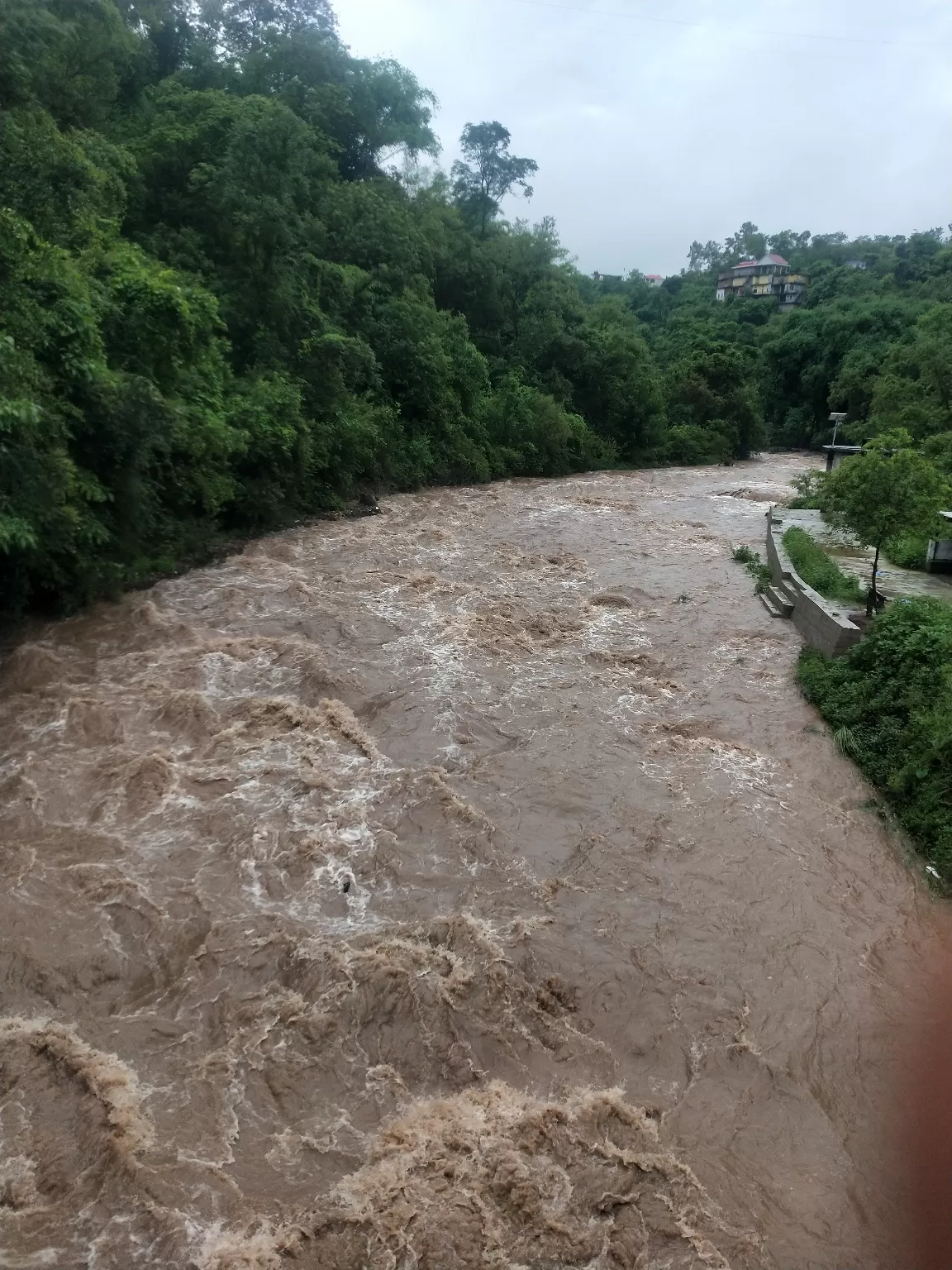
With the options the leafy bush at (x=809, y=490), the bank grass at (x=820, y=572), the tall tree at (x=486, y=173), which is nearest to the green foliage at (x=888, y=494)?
the leafy bush at (x=809, y=490)

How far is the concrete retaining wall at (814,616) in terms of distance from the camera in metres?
11.0

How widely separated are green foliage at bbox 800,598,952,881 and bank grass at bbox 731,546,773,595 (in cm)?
415

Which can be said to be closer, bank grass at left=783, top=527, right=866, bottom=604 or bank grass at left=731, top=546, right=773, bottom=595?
bank grass at left=783, top=527, right=866, bottom=604

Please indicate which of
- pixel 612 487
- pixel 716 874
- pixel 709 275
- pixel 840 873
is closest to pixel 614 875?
pixel 716 874

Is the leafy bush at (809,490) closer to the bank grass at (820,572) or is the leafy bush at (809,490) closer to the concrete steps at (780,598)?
the bank grass at (820,572)

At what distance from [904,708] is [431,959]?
6366mm

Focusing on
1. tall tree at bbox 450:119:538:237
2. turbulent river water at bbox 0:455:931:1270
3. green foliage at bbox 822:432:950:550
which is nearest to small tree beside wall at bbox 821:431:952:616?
green foliage at bbox 822:432:950:550

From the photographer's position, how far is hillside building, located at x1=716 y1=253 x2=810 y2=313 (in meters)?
76.1

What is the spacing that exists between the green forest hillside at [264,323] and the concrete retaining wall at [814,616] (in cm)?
864

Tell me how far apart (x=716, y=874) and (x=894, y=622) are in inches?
189

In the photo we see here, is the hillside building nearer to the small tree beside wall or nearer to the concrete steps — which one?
the concrete steps

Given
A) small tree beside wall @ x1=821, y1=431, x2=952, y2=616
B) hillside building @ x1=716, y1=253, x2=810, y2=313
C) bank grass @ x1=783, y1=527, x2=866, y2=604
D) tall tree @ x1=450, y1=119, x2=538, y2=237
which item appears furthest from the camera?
hillside building @ x1=716, y1=253, x2=810, y2=313

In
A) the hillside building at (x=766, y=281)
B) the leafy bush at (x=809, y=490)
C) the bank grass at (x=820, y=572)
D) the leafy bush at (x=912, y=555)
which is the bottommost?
the bank grass at (x=820, y=572)

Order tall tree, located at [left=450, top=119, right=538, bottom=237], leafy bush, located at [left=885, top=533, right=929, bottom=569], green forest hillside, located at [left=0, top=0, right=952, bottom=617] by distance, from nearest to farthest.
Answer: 1. green forest hillside, located at [left=0, top=0, right=952, bottom=617]
2. leafy bush, located at [left=885, top=533, right=929, bottom=569]
3. tall tree, located at [left=450, top=119, right=538, bottom=237]
